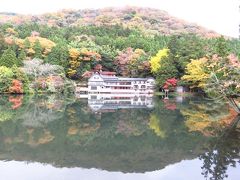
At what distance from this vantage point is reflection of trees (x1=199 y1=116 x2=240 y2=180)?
957 centimetres

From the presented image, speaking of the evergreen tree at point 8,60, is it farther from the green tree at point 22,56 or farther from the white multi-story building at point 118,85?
the white multi-story building at point 118,85

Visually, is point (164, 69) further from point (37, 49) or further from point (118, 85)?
point (37, 49)

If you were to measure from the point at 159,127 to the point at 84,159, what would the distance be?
278 inches

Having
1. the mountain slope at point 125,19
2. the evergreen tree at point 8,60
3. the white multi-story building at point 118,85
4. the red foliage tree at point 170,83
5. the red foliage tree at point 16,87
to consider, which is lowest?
the mountain slope at point 125,19

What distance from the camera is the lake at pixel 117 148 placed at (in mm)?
9484

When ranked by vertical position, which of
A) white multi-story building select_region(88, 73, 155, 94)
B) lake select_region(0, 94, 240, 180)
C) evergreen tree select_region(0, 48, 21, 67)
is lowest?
white multi-story building select_region(88, 73, 155, 94)

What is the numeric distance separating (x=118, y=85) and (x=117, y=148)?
33645 millimetres

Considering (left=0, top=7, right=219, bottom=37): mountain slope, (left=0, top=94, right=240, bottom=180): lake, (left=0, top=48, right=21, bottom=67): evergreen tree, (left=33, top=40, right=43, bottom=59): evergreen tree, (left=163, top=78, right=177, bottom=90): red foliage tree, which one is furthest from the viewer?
(left=0, top=7, right=219, bottom=37): mountain slope

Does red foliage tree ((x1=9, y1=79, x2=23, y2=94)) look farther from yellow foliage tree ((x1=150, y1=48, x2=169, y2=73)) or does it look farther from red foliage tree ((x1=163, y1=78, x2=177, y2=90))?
yellow foliage tree ((x1=150, y1=48, x2=169, y2=73))

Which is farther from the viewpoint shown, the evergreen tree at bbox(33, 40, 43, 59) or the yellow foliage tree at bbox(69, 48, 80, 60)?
the evergreen tree at bbox(33, 40, 43, 59)

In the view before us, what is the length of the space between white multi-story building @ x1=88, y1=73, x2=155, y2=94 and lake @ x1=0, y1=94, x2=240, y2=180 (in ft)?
82.2

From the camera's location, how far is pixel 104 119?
1992 cm

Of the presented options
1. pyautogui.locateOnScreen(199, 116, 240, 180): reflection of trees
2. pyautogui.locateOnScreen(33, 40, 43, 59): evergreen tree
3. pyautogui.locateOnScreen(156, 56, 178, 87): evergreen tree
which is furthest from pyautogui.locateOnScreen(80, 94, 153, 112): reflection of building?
pyautogui.locateOnScreen(33, 40, 43, 59): evergreen tree

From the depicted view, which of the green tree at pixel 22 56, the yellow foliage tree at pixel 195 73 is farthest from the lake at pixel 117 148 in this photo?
the green tree at pixel 22 56
